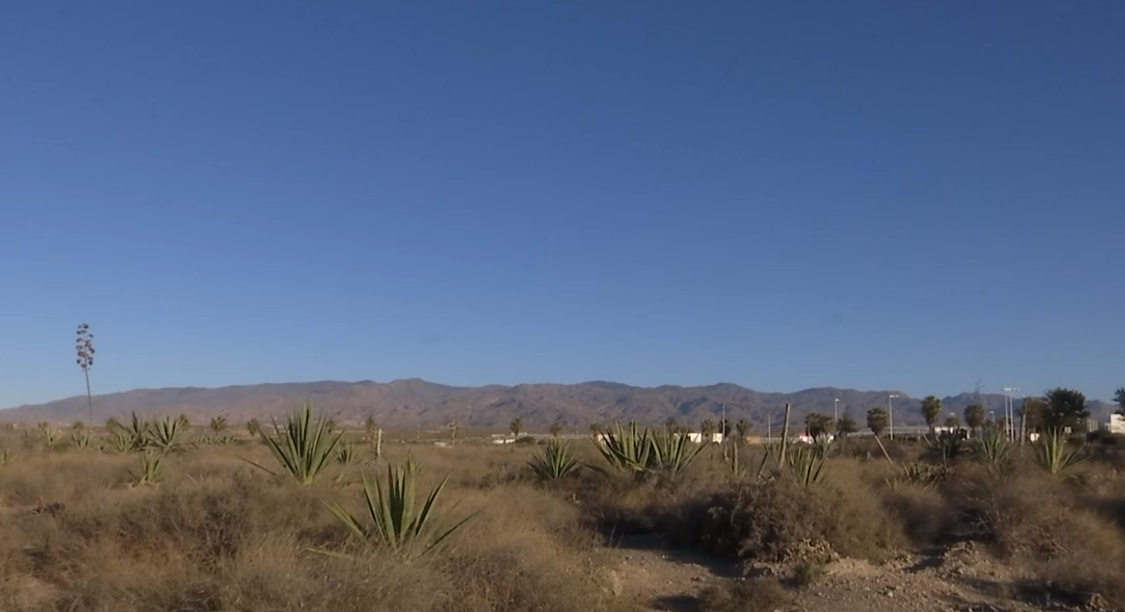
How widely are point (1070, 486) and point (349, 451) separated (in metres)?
14.2

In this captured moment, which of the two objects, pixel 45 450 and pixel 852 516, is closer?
pixel 852 516

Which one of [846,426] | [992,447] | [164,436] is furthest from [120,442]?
[846,426]

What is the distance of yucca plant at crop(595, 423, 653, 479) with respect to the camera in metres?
21.5

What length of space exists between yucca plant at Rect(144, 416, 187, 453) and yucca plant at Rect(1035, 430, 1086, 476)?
75.1 ft

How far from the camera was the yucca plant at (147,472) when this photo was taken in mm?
21078

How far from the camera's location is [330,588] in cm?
919

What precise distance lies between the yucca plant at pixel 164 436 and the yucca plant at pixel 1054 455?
2288 centimetres

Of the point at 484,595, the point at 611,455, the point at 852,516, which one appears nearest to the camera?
the point at 484,595

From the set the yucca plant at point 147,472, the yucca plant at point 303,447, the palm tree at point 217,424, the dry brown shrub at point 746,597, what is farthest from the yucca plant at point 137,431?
the palm tree at point 217,424

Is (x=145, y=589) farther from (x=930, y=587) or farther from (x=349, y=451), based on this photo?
(x=349, y=451)

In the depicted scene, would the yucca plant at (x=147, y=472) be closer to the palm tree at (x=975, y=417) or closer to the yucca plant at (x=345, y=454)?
the yucca plant at (x=345, y=454)

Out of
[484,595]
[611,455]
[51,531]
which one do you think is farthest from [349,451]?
[484,595]

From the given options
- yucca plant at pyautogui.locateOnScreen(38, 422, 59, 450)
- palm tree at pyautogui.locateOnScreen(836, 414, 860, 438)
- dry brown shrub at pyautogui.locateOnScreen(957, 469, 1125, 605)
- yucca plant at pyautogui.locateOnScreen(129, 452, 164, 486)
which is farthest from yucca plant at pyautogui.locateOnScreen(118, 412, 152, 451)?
palm tree at pyautogui.locateOnScreen(836, 414, 860, 438)

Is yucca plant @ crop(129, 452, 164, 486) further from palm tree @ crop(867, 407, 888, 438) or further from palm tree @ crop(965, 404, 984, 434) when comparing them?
palm tree @ crop(965, 404, 984, 434)
